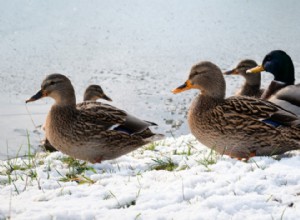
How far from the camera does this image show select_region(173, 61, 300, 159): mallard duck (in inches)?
202

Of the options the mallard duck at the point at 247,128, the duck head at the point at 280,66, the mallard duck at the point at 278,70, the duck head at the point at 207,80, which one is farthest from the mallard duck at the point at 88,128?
the duck head at the point at 280,66

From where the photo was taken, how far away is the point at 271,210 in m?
Result: 3.40

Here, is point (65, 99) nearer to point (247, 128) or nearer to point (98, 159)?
point (98, 159)

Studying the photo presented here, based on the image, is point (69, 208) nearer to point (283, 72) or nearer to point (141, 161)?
point (141, 161)

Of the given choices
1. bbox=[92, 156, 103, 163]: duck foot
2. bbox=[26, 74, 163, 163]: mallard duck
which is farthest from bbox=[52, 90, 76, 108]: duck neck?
bbox=[92, 156, 103, 163]: duck foot

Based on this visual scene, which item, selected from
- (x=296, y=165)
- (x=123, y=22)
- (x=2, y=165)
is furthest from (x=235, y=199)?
(x=123, y=22)

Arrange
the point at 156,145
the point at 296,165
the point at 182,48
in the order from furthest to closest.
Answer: the point at 182,48 < the point at 156,145 < the point at 296,165

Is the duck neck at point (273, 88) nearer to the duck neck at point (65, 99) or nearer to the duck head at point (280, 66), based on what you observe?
the duck head at point (280, 66)

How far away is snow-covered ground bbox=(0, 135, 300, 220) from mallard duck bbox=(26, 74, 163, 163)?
60 centimetres

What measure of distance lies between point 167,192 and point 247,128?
1726 mm

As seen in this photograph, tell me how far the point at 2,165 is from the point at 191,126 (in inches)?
86.8

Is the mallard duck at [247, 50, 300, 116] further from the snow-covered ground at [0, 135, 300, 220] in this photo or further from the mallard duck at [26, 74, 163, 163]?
the snow-covered ground at [0, 135, 300, 220]

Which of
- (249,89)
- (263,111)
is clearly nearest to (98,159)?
(263,111)

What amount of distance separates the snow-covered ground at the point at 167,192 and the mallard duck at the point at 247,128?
296 millimetres
